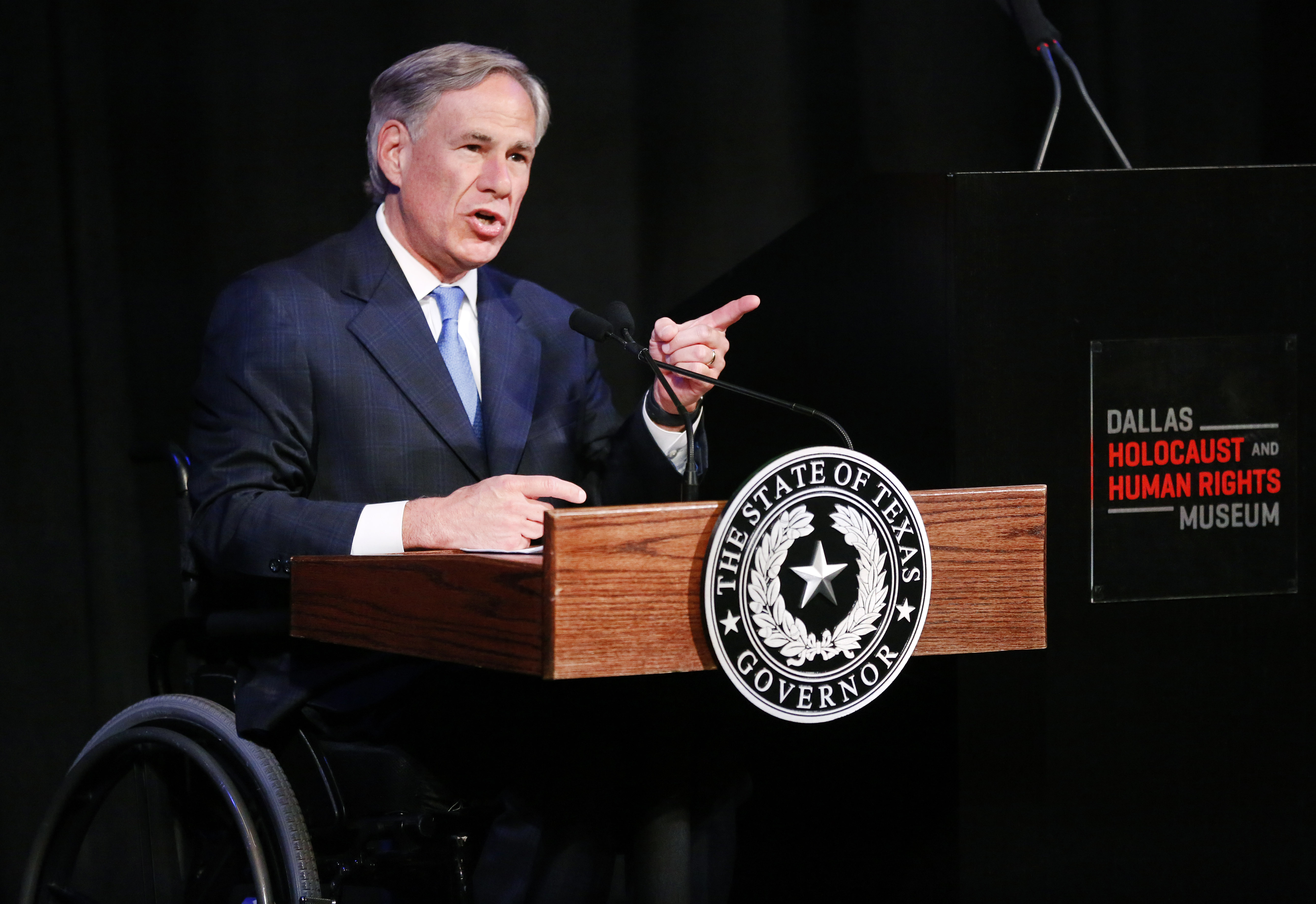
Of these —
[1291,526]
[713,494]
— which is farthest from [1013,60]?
[1291,526]

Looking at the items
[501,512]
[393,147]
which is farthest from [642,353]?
[393,147]

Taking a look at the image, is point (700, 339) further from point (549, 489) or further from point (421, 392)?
point (421, 392)

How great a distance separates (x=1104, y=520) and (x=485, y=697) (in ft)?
2.54

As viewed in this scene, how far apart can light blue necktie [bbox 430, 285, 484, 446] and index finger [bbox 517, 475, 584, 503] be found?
0.50m

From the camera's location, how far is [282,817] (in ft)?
5.05

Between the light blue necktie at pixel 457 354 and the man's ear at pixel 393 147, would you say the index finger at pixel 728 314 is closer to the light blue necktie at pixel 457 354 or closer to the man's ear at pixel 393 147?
the light blue necktie at pixel 457 354

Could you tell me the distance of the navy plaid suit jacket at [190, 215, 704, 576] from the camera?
1.71 m

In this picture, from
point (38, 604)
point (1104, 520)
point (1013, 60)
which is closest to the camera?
point (1104, 520)

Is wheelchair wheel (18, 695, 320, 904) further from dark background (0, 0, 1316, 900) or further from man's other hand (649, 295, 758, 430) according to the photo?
man's other hand (649, 295, 758, 430)

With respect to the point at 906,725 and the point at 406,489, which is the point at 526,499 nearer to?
the point at 406,489

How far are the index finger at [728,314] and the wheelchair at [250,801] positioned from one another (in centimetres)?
60

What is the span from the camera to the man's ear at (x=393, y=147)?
203 centimetres

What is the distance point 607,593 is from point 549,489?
28cm

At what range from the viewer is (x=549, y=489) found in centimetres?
142
